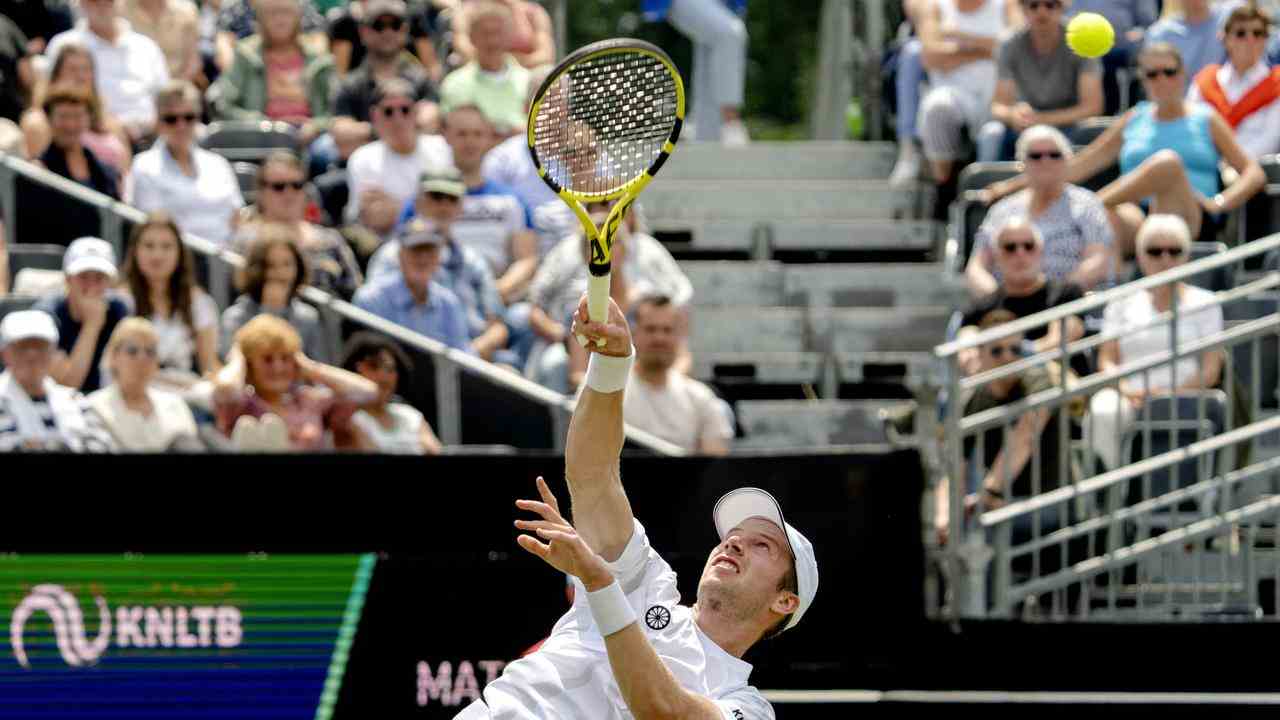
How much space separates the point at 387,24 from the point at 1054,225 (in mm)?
3677

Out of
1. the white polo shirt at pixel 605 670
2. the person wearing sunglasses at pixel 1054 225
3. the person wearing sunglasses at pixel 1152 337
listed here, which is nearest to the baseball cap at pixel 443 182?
the person wearing sunglasses at pixel 1054 225

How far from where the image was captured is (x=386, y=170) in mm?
10633

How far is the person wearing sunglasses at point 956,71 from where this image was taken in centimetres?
1159

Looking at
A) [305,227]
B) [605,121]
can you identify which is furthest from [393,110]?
[605,121]

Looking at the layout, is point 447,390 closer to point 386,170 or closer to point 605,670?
point 386,170

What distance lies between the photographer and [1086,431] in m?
8.43

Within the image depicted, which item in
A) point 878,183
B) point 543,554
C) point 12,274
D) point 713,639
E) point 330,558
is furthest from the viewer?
point 878,183

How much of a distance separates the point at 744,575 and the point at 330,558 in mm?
3422

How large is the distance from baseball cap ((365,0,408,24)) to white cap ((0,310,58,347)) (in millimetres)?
3415

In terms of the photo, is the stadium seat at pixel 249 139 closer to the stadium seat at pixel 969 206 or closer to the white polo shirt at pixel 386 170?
the white polo shirt at pixel 386 170

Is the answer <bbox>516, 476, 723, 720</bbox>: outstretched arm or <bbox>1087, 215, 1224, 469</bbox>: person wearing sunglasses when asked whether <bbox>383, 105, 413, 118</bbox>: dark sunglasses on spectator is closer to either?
<bbox>1087, 215, 1224, 469</bbox>: person wearing sunglasses

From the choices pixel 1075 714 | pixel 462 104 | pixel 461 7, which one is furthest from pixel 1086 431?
pixel 461 7

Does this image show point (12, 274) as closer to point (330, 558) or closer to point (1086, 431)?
point (330, 558)

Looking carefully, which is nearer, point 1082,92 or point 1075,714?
point 1075,714
